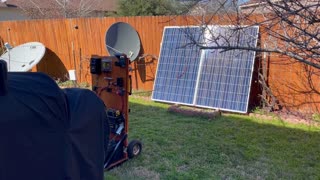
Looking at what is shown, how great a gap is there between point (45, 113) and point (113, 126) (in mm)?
2051

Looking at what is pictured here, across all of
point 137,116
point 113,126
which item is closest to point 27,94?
point 113,126

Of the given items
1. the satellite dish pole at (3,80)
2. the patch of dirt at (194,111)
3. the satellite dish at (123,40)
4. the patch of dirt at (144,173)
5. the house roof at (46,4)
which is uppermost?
the house roof at (46,4)

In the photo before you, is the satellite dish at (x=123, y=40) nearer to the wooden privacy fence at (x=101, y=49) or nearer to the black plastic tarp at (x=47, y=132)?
the wooden privacy fence at (x=101, y=49)

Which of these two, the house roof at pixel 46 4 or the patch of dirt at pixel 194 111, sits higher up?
the house roof at pixel 46 4

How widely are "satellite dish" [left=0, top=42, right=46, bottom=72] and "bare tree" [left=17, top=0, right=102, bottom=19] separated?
930 cm

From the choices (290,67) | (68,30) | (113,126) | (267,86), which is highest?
(68,30)

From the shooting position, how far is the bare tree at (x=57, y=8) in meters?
17.8

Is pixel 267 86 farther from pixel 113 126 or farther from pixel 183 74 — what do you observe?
pixel 113 126

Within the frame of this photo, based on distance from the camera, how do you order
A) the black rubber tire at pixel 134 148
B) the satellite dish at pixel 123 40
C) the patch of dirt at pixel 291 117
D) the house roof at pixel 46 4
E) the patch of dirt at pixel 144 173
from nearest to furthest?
the patch of dirt at pixel 144 173 < the black rubber tire at pixel 134 148 < the patch of dirt at pixel 291 117 < the satellite dish at pixel 123 40 < the house roof at pixel 46 4

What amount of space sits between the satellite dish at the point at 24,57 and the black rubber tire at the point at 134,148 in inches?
181

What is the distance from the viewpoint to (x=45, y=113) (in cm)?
182

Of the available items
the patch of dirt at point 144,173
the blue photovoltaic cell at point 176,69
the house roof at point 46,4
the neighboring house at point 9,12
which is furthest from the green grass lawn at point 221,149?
the neighboring house at point 9,12

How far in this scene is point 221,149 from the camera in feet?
13.9

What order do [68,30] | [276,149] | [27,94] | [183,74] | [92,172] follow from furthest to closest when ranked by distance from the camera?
[68,30] < [183,74] < [276,149] < [92,172] < [27,94]
